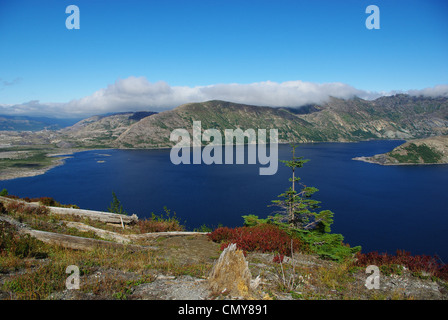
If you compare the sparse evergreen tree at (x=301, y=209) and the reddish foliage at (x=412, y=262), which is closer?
the reddish foliage at (x=412, y=262)

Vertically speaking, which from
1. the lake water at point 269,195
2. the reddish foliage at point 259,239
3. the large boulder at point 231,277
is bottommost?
the lake water at point 269,195

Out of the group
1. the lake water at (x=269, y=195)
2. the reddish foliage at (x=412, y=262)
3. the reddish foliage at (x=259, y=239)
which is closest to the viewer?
the reddish foliage at (x=412, y=262)

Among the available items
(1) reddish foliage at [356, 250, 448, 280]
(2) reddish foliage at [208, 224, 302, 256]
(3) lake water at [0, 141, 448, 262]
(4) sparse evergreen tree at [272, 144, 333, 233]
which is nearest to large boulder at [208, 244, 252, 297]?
(2) reddish foliage at [208, 224, 302, 256]

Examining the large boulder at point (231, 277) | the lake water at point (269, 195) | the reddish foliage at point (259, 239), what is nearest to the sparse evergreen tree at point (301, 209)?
the reddish foliage at point (259, 239)

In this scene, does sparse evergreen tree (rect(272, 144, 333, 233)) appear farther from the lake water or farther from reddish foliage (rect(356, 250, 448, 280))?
the lake water

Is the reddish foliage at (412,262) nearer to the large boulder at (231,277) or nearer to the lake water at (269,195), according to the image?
the large boulder at (231,277)

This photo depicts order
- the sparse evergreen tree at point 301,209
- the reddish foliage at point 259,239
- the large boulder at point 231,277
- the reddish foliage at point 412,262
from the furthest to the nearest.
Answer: the sparse evergreen tree at point 301,209, the reddish foliage at point 259,239, the reddish foliage at point 412,262, the large boulder at point 231,277

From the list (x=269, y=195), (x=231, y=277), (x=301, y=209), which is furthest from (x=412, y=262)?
(x=269, y=195)
